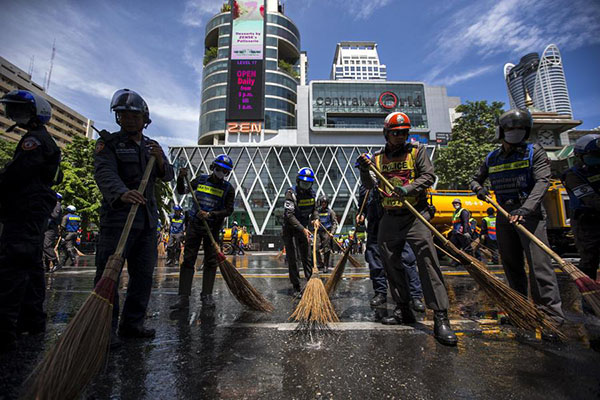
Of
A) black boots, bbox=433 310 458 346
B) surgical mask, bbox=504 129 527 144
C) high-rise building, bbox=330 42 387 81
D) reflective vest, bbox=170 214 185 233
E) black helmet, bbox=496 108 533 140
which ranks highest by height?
high-rise building, bbox=330 42 387 81

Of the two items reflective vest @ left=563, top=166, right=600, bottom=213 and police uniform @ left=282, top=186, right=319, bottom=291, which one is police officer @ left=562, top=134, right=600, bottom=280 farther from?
police uniform @ left=282, top=186, right=319, bottom=291

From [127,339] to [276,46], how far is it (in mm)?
63590

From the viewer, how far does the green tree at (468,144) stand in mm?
27516

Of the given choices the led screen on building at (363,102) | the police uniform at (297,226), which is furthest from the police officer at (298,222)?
the led screen on building at (363,102)

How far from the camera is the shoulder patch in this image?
2.51m

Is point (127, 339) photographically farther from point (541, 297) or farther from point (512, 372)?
point (541, 297)

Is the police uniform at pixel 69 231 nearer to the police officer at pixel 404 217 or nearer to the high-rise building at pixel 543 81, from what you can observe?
the police officer at pixel 404 217

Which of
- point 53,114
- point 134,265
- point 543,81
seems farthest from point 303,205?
point 543,81

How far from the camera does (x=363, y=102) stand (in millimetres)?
53531

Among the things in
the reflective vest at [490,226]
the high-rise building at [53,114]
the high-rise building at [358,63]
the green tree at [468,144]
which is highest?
the high-rise building at [358,63]

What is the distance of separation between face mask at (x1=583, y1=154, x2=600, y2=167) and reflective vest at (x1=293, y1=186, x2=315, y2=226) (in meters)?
3.65

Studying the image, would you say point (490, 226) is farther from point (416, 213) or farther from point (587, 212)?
point (416, 213)

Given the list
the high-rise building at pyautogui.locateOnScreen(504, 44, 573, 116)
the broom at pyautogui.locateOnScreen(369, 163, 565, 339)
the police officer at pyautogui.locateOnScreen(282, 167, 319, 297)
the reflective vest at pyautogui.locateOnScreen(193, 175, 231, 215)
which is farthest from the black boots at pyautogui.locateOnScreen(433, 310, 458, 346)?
→ the high-rise building at pyautogui.locateOnScreen(504, 44, 573, 116)

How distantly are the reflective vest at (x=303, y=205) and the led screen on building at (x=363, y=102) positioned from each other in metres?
49.0
